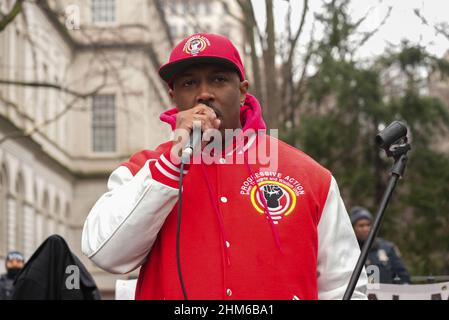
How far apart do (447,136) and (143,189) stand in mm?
18772

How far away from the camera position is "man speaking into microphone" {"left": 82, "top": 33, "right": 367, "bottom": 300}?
135 inches

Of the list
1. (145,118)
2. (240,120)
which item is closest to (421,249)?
(240,120)

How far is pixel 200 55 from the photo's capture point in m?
3.73

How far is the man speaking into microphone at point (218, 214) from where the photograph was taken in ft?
11.3

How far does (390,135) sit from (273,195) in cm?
50

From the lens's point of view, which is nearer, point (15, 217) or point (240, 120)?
point (240, 120)

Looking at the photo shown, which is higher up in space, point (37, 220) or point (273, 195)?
point (37, 220)

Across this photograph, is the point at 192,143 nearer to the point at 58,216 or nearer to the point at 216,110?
the point at 216,110

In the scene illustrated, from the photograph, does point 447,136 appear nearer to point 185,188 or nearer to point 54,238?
point 54,238

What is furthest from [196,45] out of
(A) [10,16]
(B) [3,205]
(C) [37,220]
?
(C) [37,220]

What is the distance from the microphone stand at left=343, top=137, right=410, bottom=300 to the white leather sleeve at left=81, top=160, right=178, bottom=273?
67cm

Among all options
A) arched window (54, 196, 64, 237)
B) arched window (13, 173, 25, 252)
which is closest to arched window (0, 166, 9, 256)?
arched window (13, 173, 25, 252)

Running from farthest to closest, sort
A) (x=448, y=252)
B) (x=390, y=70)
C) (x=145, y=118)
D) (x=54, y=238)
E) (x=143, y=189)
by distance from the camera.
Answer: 1. (x=145, y=118)
2. (x=390, y=70)
3. (x=448, y=252)
4. (x=54, y=238)
5. (x=143, y=189)

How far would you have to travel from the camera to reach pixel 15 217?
37.3 m
